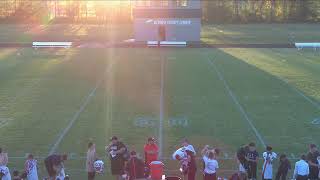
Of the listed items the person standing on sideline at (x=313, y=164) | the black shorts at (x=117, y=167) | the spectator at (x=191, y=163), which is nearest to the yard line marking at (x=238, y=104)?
the person standing on sideline at (x=313, y=164)

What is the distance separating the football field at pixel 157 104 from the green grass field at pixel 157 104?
0.04m

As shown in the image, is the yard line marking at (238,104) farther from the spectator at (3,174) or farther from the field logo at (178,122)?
the spectator at (3,174)

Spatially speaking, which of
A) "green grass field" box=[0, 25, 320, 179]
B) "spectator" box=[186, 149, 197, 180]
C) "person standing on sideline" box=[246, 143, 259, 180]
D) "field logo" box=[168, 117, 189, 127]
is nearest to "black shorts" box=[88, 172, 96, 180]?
"green grass field" box=[0, 25, 320, 179]

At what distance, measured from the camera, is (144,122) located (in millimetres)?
20453

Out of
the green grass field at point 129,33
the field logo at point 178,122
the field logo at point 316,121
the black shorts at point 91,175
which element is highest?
the green grass field at point 129,33

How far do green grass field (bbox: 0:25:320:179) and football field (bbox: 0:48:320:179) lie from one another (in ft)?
0.12

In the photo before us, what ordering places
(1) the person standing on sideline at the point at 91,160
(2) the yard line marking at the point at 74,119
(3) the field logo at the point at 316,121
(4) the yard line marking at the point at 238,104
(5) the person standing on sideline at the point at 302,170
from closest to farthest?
(5) the person standing on sideline at the point at 302,170 → (1) the person standing on sideline at the point at 91,160 → (2) the yard line marking at the point at 74,119 → (4) the yard line marking at the point at 238,104 → (3) the field logo at the point at 316,121

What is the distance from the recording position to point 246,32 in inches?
2441

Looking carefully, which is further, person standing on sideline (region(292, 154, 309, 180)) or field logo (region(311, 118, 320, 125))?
field logo (region(311, 118, 320, 125))

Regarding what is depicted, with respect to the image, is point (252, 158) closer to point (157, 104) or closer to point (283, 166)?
point (283, 166)

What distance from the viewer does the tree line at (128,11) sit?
247 feet

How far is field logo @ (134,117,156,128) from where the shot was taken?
2000cm

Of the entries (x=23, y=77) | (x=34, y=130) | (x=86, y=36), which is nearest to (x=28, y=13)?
(x=86, y=36)

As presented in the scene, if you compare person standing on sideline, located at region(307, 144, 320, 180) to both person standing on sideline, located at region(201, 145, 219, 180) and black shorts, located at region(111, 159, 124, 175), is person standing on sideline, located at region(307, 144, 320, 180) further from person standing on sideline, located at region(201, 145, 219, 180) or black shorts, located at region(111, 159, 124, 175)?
black shorts, located at region(111, 159, 124, 175)
